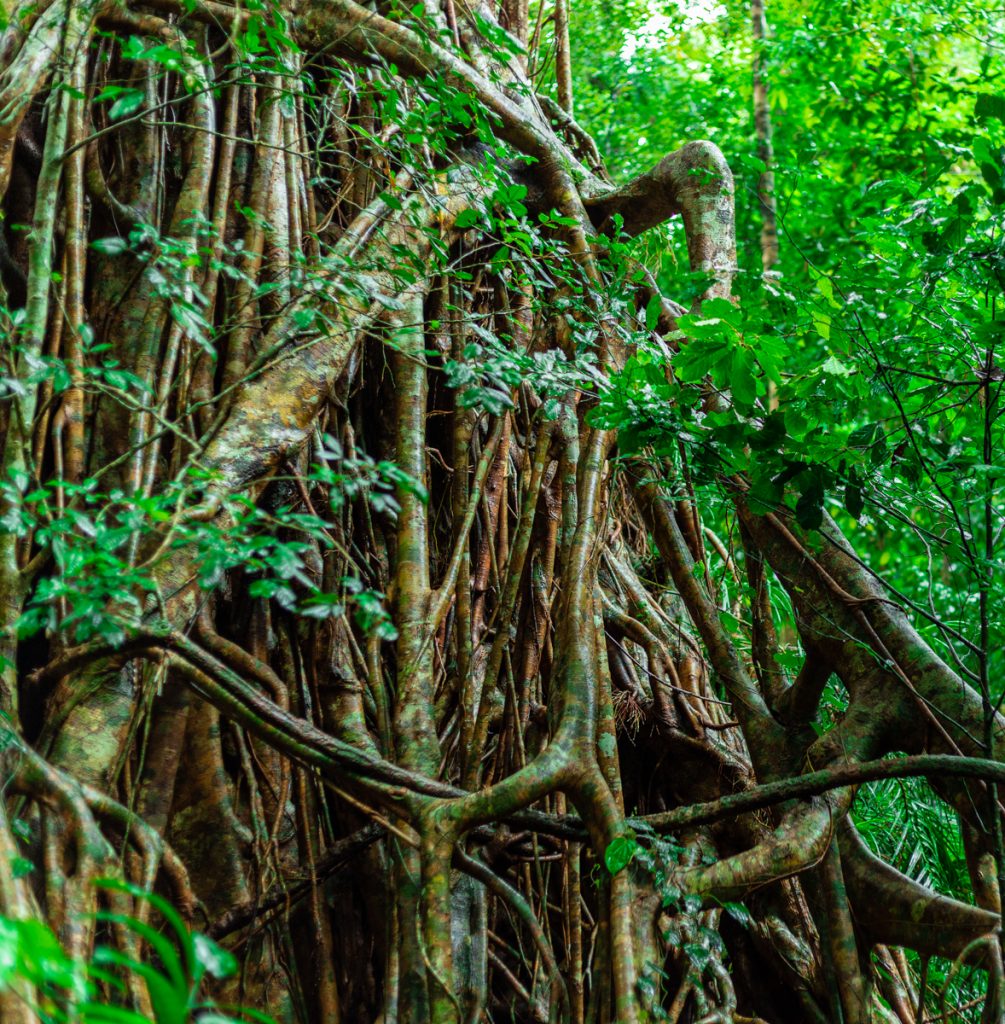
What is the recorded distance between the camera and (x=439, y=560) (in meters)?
3.54

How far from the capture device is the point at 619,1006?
7.17ft

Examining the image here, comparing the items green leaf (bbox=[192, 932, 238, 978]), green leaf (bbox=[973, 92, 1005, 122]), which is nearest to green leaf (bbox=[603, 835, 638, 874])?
green leaf (bbox=[192, 932, 238, 978])

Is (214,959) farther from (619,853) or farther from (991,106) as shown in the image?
(991,106)

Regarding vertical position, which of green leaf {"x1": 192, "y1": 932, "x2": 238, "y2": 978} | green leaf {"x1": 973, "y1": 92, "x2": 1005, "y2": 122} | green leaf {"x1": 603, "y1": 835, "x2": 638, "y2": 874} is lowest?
green leaf {"x1": 603, "y1": 835, "x2": 638, "y2": 874}

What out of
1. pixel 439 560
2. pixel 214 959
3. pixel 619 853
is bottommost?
pixel 619 853

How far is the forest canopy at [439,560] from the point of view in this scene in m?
2.25

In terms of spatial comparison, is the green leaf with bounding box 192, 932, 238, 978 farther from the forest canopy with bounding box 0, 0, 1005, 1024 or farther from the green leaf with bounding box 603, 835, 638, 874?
the green leaf with bounding box 603, 835, 638, 874

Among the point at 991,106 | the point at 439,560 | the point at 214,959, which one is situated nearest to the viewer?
the point at 214,959

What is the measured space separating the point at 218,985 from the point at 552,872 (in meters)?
1.06

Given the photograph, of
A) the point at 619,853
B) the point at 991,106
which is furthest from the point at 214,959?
the point at 991,106

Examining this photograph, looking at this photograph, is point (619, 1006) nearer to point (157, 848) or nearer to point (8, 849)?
point (157, 848)

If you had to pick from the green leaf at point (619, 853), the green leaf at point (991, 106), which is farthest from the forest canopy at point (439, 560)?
the green leaf at point (991, 106)

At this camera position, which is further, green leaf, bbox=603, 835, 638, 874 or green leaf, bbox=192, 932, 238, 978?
green leaf, bbox=603, 835, 638, 874

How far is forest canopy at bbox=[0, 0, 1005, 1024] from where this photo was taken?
7.37ft
